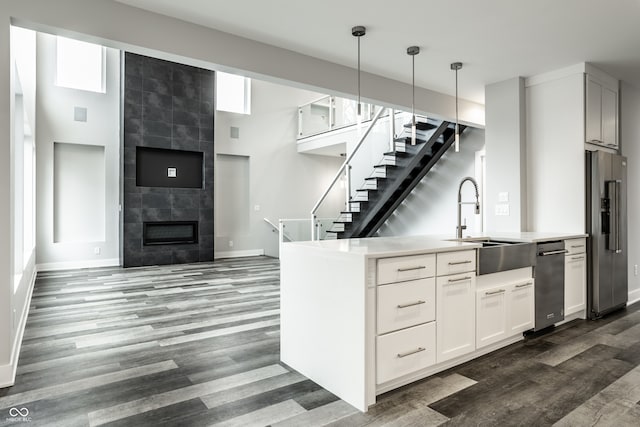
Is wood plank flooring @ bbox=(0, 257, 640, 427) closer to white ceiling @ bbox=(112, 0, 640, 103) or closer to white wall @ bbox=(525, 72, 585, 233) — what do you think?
white wall @ bbox=(525, 72, 585, 233)

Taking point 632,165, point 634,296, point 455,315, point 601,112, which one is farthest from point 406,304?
point 632,165

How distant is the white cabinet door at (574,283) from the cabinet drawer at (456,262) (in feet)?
5.24

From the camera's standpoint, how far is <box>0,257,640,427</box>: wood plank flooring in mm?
2156

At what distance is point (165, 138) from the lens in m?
7.88

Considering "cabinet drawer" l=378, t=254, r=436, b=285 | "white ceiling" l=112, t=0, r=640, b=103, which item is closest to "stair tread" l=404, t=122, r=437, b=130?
"white ceiling" l=112, t=0, r=640, b=103

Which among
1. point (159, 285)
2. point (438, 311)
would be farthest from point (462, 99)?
point (159, 285)

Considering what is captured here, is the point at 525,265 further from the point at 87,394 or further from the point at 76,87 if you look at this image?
the point at 76,87

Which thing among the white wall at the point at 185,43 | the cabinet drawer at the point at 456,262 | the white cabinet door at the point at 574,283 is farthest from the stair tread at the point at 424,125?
the cabinet drawer at the point at 456,262

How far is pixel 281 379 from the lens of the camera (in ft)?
8.64

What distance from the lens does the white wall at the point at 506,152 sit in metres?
4.53

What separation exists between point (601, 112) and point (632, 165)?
109cm

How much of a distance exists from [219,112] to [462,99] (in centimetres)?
558

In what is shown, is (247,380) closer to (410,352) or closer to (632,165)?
(410,352)

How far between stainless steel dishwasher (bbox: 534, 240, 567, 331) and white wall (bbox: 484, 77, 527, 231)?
2.84ft
